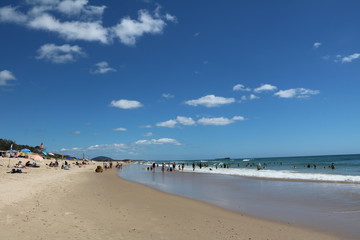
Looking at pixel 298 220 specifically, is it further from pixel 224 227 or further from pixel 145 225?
pixel 145 225

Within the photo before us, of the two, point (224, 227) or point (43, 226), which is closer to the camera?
point (43, 226)

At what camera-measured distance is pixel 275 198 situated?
1678 cm

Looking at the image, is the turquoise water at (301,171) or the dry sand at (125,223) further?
the turquoise water at (301,171)

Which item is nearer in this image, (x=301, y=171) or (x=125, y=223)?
(x=125, y=223)

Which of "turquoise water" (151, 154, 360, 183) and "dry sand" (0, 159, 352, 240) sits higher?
"dry sand" (0, 159, 352, 240)

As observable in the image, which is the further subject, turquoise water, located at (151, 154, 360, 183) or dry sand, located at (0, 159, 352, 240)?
turquoise water, located at (151, 154, 360, 183)

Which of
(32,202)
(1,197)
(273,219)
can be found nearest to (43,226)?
(32,202)

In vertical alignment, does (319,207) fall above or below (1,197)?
below

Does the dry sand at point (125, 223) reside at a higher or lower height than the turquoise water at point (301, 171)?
higher

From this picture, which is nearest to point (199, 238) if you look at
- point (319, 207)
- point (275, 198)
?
point (319, 207)

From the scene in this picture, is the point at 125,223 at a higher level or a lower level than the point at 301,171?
higher

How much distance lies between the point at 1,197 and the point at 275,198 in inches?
646

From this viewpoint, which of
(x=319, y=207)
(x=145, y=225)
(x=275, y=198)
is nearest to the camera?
(x=145, y=225)

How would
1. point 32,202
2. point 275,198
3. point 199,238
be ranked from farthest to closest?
point 275,198
point 32,202
point 199,238
